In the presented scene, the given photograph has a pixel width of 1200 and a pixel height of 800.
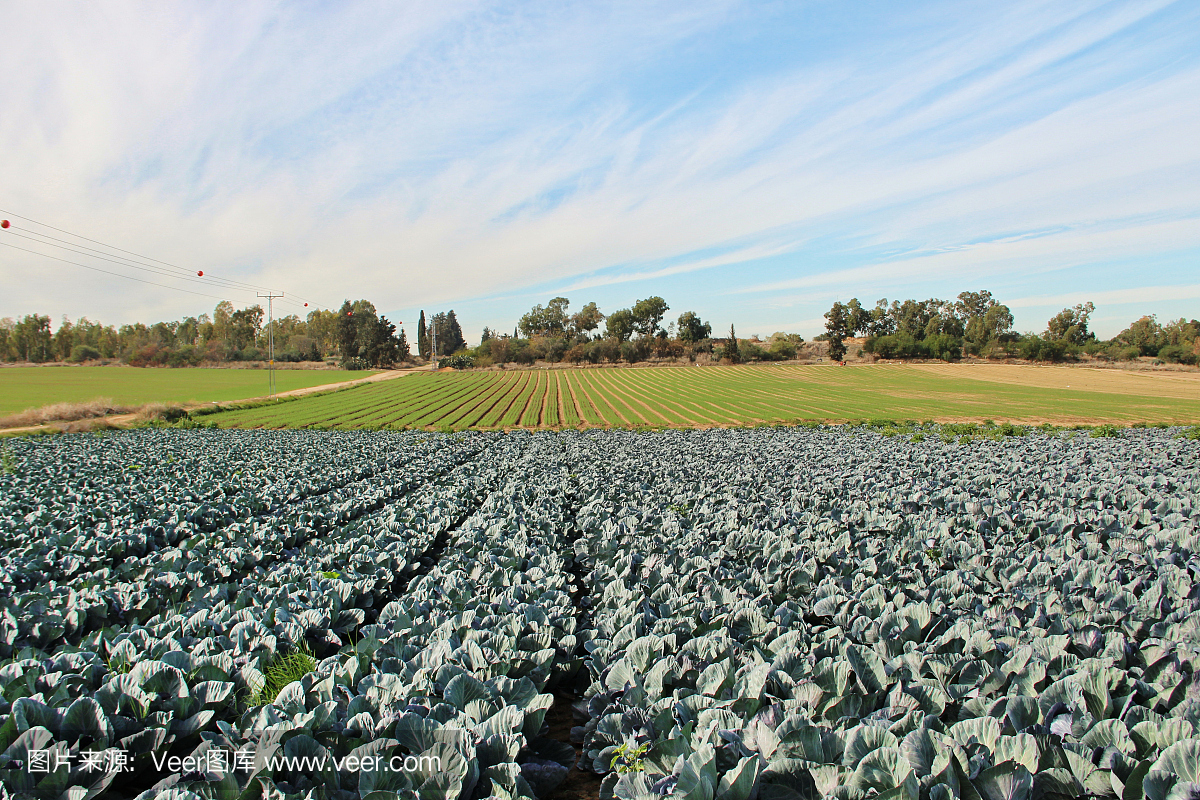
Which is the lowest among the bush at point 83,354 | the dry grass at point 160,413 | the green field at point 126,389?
the dry grass at point 160,413

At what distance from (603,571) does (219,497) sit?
9752 mm

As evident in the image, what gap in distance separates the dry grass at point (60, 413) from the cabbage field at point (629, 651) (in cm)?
3941

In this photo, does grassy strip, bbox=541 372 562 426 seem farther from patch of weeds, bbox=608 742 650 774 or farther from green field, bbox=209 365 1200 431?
patch of weeds, bbox=608 742 650 774

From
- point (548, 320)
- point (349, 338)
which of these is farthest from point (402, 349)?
point (548, 320)

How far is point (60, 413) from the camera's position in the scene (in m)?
37.2

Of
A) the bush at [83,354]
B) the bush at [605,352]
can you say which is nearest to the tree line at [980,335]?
the bush at [605,352]

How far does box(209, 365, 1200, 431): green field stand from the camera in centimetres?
3828

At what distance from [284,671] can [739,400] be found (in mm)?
48198

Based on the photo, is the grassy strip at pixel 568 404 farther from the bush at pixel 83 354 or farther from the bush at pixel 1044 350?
the bush at pixel 83 354

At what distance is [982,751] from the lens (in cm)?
248

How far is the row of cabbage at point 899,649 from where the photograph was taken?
2.36 meters

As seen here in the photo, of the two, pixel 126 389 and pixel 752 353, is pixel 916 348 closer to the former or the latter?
pixel 752 353

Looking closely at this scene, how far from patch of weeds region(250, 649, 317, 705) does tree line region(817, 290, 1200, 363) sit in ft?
364

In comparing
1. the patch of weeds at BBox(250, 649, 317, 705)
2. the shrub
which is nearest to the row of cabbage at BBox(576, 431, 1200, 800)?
the patch of weeds at BBox(250, 649, 317, 705)
